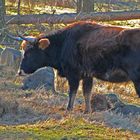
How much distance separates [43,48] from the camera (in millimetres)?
12477

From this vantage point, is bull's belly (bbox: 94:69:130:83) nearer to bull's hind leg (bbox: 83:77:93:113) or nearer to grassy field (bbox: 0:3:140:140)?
bull's hind leg (bbox: 83:77:93:113)

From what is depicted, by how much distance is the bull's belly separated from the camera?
425 inches

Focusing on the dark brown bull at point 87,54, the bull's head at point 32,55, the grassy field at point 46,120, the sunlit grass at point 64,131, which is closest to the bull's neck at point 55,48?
the dark brown bull at point 87,54

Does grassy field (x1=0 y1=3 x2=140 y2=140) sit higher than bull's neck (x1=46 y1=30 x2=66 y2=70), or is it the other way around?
bull's neck (x1=46 y1=30 x2=66 y2=70)

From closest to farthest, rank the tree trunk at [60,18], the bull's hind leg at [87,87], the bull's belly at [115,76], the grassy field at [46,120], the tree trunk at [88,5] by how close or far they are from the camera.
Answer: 1. the grassy field at [46,120]
2. the bull's belly at [115,76]
3. the bull's hind leg at [87,87]
4. the tree trunk at [60,18]
5. the tree trunk at [88,5]

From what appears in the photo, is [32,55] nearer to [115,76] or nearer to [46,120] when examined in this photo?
[115,76]

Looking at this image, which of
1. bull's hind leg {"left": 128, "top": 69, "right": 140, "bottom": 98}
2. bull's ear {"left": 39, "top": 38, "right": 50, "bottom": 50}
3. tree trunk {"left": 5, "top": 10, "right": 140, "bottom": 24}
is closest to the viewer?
bull's hind leg {"left": 128, "top": 69, "right": 140, "bottom": 98}

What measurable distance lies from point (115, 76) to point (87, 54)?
2.46 feet

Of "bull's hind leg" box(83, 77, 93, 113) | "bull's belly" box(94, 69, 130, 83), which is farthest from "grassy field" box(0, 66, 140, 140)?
"bull's belly" box(94, 69, 130, 83)

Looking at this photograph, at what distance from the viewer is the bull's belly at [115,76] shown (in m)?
10.8

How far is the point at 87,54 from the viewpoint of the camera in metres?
11.4

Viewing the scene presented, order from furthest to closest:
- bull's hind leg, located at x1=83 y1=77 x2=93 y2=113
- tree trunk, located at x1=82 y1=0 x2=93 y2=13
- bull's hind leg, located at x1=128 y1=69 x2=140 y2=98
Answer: tree trunk, located at x1=82 y1=0 x2=93 y2=13 → bull's hind leg, located at x1=83 y1=77 x2=93 y2=113 → bull's hind leg, located at x1=128 y1=69 x2=140 y2=98

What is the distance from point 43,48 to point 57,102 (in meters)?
1.19

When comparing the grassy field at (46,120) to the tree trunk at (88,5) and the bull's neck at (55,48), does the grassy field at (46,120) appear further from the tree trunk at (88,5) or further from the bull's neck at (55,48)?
the tree trunk at (88,5)
